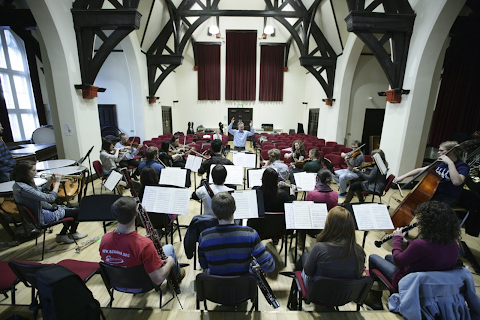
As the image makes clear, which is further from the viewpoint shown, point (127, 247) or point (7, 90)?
point (7, 90)

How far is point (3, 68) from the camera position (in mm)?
7676

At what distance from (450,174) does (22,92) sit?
12.6 meters

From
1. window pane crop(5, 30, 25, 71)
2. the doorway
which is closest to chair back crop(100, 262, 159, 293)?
the doorway

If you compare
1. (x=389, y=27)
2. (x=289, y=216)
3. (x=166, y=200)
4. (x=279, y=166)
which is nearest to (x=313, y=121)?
(x=389, y=27)

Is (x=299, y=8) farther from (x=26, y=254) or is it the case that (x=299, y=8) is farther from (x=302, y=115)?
(x=26, y=254)

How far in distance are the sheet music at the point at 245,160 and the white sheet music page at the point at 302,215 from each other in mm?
2125

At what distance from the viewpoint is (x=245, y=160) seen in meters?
4.55

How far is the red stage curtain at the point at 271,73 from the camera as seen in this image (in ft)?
42.7

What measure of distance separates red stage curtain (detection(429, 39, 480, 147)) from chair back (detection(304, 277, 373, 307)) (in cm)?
803

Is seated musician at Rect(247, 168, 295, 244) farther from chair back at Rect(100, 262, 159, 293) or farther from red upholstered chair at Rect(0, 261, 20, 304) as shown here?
red upholstered chair at Rect(0, 261, 20, 304)

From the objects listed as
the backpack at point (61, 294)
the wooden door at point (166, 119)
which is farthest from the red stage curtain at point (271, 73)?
the backpack at point (61, 294)

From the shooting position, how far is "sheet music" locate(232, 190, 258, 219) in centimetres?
241

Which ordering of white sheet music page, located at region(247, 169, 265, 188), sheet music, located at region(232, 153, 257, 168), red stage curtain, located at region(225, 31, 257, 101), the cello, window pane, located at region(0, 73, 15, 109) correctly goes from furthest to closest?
red stage curtain, located at region(225, 31, 257, 101) → window pane, located at region(0, 73, 15, 109) → sheet music, located at region(232, 153, 257, 168) → white sheet music page, located at region(247, 169, 265, 188) → the cello

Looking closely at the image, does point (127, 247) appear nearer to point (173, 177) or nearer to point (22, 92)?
point (173, 177)
